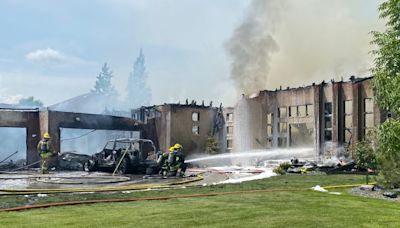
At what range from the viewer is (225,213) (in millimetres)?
8219

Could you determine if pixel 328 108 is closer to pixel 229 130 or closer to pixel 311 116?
pixel 311 116

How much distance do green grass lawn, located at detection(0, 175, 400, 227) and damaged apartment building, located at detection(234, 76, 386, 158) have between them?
15403 millimetres

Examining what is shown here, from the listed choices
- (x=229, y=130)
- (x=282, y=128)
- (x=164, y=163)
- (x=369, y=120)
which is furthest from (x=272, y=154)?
(x=164, y=163)

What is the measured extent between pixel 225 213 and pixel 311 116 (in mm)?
22137

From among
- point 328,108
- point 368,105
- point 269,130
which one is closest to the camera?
point 368,105

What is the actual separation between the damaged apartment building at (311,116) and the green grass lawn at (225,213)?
15.4 m

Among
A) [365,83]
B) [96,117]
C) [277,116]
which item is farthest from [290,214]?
[96,117]

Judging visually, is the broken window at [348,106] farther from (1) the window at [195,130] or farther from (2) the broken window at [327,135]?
(1) the window at [195,130]

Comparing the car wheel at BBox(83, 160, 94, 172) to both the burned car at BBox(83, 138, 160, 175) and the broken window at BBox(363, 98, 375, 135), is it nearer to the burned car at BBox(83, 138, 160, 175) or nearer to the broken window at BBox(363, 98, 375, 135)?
the burned car at BBox(83, 138, 160, 175)

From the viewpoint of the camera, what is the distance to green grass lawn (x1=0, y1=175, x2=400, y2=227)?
7273 millimetres

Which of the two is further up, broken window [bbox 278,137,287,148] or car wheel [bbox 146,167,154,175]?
broken window [bbox 278,137,287,148]

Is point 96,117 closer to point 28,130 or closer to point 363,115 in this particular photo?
point 28,130

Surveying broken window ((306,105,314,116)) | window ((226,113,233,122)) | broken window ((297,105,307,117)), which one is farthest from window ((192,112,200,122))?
broken window ((306,105,314,116))

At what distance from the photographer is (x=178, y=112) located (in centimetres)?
3544
